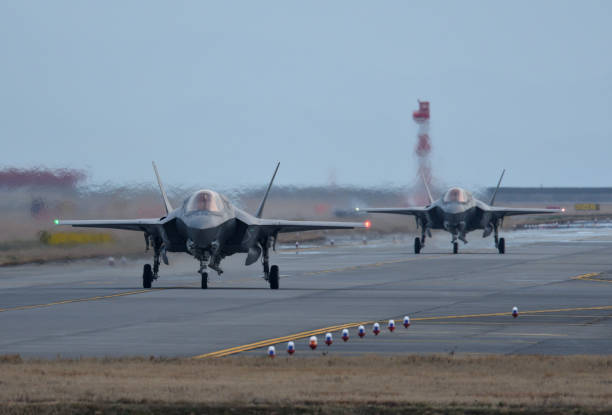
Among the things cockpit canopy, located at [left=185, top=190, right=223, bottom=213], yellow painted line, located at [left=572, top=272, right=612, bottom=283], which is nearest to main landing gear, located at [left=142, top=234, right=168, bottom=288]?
cockpit canopy, located at [left=185, top=190, right=223, bottom=213]

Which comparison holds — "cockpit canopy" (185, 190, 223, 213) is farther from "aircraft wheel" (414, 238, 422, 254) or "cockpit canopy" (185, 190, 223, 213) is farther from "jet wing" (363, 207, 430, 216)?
"jet wing" (363, 207, 430, 216)

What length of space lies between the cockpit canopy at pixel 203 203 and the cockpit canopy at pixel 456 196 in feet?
77.2

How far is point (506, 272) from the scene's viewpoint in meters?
41.1

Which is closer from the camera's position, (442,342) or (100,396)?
(100,396)

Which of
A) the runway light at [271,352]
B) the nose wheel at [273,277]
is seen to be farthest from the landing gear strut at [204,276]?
the runway light at [271,352]

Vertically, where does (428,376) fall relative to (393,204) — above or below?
below

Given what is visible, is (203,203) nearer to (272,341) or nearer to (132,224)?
(132,224)

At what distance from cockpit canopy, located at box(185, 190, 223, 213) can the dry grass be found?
51.7 ft

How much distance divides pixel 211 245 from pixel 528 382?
19.0 meters

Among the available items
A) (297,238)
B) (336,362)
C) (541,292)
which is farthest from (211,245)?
(297,238)

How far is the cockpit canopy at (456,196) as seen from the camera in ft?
182

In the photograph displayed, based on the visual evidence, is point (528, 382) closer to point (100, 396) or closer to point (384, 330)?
point (100, 396)

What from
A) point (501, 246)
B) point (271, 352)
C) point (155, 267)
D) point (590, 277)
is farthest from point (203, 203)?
point (501, 246)

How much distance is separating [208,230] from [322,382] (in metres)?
17.9
